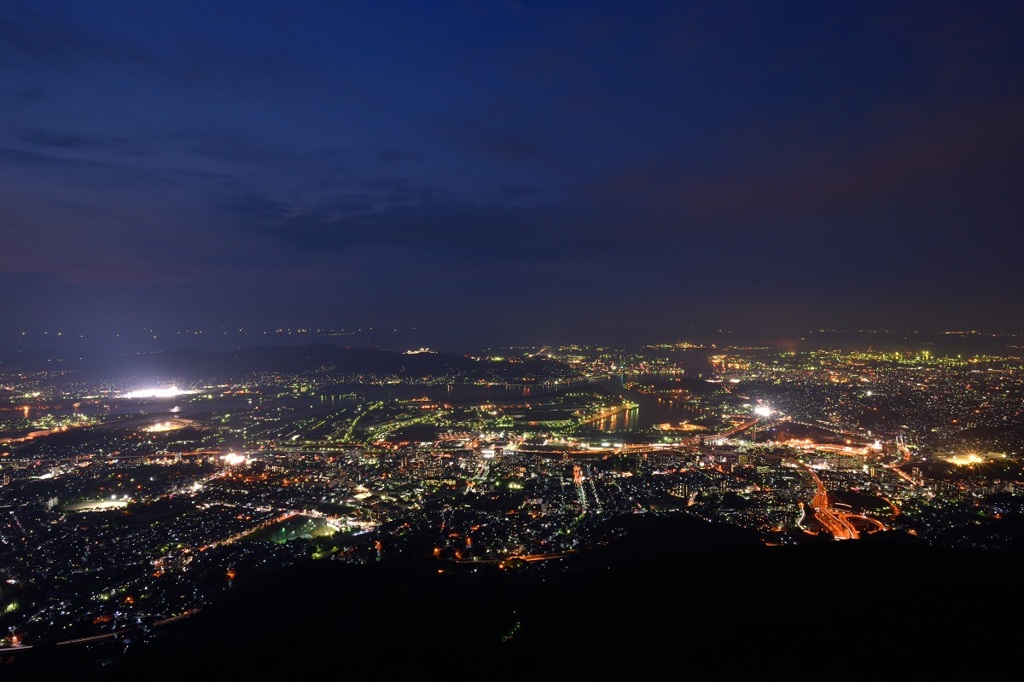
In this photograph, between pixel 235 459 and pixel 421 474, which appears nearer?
pixel 421 474

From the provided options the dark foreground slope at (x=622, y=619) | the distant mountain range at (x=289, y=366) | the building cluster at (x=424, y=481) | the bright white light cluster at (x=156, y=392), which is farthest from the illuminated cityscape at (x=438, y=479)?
the distant mountain range at (x=289, y=366)

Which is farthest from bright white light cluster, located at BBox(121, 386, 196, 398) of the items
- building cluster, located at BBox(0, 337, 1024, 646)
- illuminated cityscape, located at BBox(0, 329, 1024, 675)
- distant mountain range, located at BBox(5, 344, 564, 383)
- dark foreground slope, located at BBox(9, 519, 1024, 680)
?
A: dark foreground slope, located at BBox(9, 519, 1024, 680)

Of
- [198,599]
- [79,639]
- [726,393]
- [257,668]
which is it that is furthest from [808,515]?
[726,393]

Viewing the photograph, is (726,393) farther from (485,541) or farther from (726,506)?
(485,541)

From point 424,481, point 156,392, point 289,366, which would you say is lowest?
point 424,481

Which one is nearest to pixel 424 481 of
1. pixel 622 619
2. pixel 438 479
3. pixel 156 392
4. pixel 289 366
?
pixel 438 479

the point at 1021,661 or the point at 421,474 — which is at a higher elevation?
the point at 1021,661

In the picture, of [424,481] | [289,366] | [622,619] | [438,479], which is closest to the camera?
[622,619]

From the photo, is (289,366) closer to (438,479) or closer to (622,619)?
(438,479)
